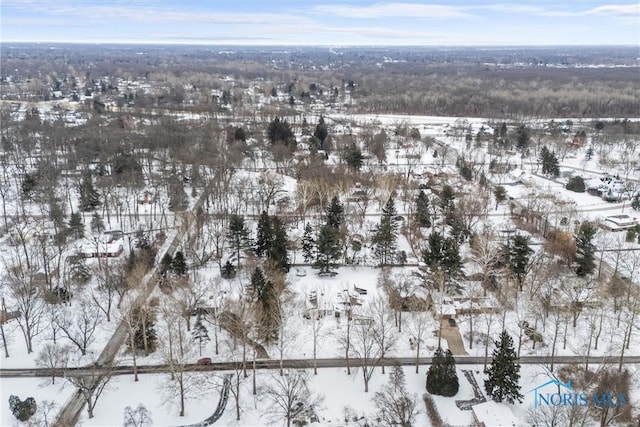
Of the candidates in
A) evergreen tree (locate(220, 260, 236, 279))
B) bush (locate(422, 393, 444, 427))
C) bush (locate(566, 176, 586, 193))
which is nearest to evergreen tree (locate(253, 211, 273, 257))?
evergreen tree (locate(220, 260, 236, 279))

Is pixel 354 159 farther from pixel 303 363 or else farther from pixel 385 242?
pixel 303 363

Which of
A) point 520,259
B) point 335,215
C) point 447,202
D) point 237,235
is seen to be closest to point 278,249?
point 237,235

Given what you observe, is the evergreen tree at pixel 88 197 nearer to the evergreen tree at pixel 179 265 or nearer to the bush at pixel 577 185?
the evergreen tree at pixel 179 265

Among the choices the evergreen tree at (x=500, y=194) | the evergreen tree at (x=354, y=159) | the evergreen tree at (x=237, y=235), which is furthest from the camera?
the evergreen tree at (x=354, y=159)

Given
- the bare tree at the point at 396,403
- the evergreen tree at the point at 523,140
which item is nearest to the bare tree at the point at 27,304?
the bare tree at the point at 396,403

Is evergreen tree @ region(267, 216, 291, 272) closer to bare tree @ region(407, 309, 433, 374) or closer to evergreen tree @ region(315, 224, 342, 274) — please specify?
evergreen tree @ region(315, 224, 342, 274)

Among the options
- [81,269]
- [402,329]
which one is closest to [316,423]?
[402,329]

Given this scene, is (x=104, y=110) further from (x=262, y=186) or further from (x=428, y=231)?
(x=428, y=231)
